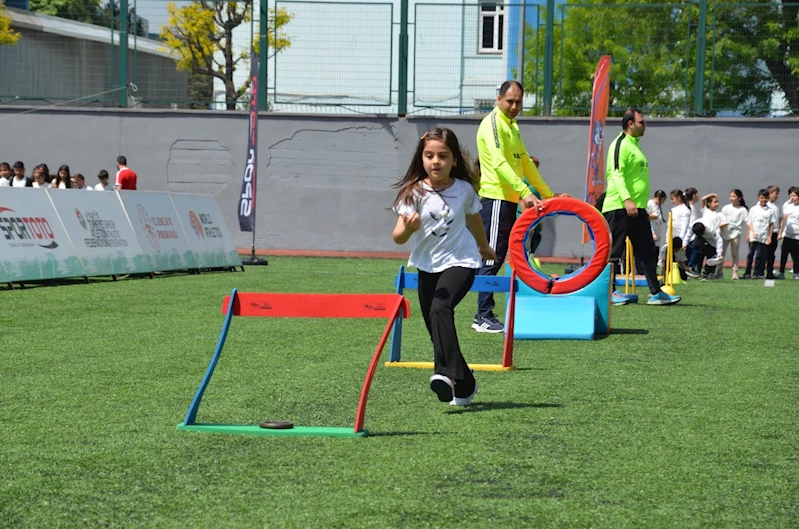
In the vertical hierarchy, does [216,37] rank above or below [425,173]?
above

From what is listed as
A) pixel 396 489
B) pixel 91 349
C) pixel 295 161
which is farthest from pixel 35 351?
pixel 295 161

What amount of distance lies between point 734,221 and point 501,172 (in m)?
14.3

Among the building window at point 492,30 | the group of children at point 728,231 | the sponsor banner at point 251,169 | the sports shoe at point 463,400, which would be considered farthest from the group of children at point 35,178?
the sports shoe at point 463,400

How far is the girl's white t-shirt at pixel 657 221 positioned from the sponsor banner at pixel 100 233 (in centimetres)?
851

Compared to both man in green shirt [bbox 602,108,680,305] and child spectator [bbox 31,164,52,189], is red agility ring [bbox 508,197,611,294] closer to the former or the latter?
man in green shirt [bbox 602,108,680,305]

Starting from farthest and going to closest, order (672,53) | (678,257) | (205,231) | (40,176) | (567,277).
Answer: (672,53)
(678,257)
(205,231)
(40,176)
(567,277)

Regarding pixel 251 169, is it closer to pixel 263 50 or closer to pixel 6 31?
pixel 263 50

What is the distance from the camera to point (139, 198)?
1652cm

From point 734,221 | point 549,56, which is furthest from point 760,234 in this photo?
point 549,56

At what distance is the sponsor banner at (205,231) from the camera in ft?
58.5

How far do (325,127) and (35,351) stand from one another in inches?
694

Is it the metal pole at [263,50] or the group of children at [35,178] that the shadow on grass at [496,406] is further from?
the metal pole at [263,50]

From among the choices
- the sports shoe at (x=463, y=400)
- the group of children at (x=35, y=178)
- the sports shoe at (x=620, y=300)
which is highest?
the group of children at (x=35, y=178)

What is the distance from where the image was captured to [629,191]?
11641 mm
